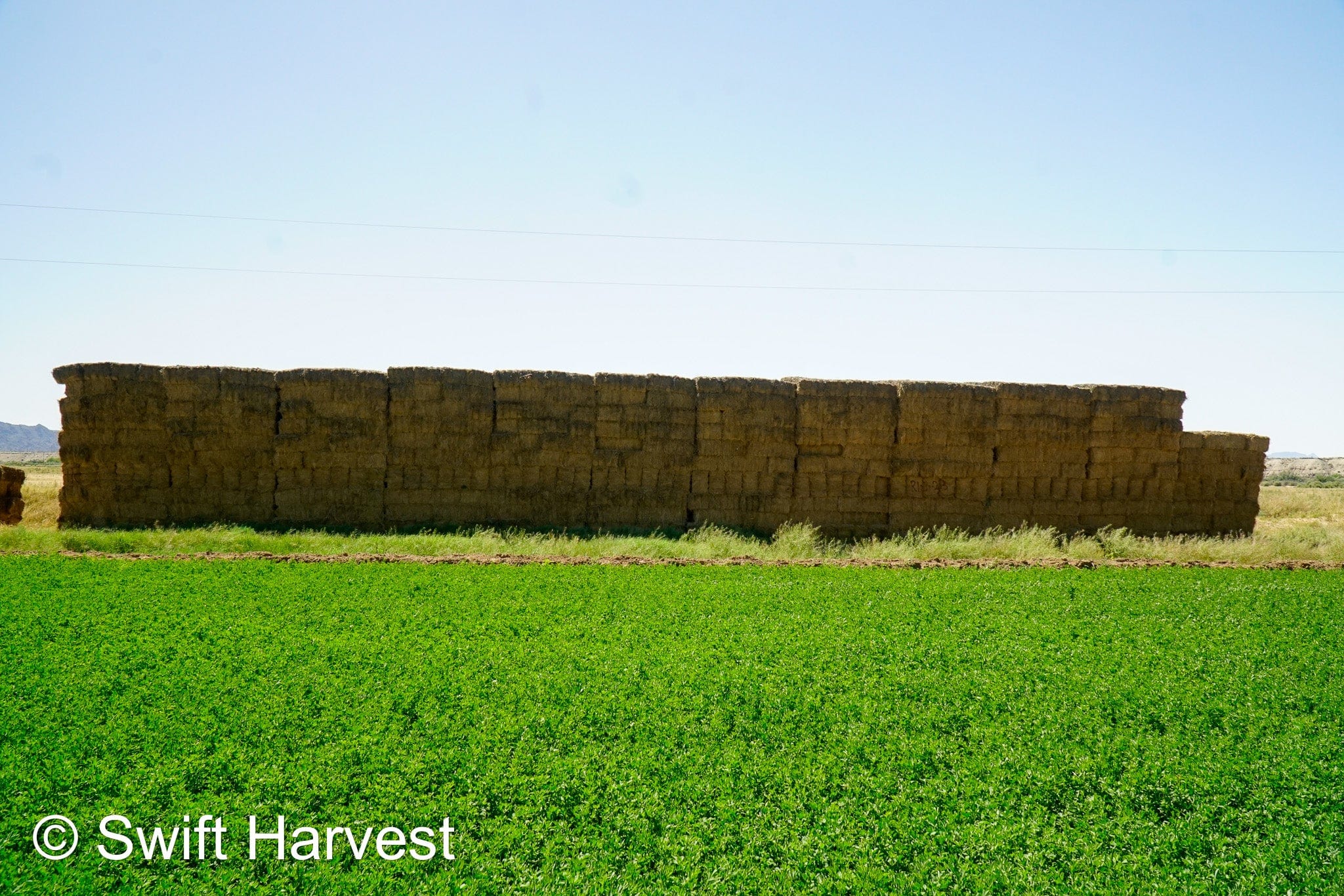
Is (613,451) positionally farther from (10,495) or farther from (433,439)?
(10,495)

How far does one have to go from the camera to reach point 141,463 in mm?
14438

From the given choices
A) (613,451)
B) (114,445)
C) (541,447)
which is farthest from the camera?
(613,451)

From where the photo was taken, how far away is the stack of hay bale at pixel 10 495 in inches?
619

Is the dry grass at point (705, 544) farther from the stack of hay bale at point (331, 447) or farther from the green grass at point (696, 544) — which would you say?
the stack of hay bale at point (331, 447)

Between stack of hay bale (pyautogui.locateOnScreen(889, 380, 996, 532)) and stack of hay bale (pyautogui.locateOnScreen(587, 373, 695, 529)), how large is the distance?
3675 millimetres

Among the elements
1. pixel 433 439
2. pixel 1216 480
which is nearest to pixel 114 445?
pixel 433 439

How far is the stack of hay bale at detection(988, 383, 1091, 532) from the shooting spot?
1536 centimetres

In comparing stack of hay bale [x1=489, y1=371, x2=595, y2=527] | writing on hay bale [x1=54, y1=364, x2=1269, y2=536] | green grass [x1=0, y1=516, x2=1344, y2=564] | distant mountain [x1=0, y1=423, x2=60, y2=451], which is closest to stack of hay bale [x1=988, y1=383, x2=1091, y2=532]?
writing on hay bale [x1=54, y1=364, x2=1269, y2=536]

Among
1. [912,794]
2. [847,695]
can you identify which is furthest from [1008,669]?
[912,794]

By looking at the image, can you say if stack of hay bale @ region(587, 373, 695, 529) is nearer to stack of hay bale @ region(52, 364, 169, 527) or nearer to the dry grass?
the dry grass

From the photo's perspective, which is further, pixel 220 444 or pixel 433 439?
pixel 433 439

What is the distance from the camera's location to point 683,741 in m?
5.07

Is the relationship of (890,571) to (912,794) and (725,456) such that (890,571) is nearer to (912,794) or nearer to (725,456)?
(725,456)

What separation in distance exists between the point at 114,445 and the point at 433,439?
518cm
